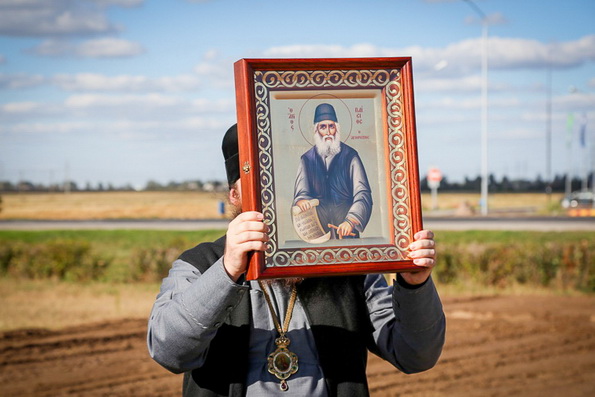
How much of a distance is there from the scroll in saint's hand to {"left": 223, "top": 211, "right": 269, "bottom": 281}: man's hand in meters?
0.13

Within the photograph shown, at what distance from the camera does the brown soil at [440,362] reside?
725 cm

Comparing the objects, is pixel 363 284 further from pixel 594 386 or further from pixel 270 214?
pixel 594 386

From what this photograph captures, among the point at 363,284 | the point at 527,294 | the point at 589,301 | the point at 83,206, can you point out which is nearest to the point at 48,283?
the point at 527,294

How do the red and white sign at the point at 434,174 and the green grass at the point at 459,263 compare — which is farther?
the red and white sign at the point at 434,174

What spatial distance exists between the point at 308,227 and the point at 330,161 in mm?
212

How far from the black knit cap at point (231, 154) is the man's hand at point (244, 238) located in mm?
454

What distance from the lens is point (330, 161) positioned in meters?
2.22

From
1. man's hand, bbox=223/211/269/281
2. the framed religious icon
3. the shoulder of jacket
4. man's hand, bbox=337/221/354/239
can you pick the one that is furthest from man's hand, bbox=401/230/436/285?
the shoulder of jacket

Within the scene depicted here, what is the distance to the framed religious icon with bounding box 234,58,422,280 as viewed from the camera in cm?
214

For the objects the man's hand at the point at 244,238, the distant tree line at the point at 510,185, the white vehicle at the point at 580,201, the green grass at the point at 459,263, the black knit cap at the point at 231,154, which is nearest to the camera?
the man's hand at the point at 244,238

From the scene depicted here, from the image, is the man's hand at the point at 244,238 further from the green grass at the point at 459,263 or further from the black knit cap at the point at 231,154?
the green grass at the point at 459,263

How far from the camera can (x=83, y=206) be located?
49.8m

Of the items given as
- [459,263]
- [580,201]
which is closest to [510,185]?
[580,201]

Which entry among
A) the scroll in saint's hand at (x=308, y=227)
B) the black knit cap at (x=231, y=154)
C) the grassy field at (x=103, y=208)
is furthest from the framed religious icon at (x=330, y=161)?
the grassy field at (x=103, y=208)
